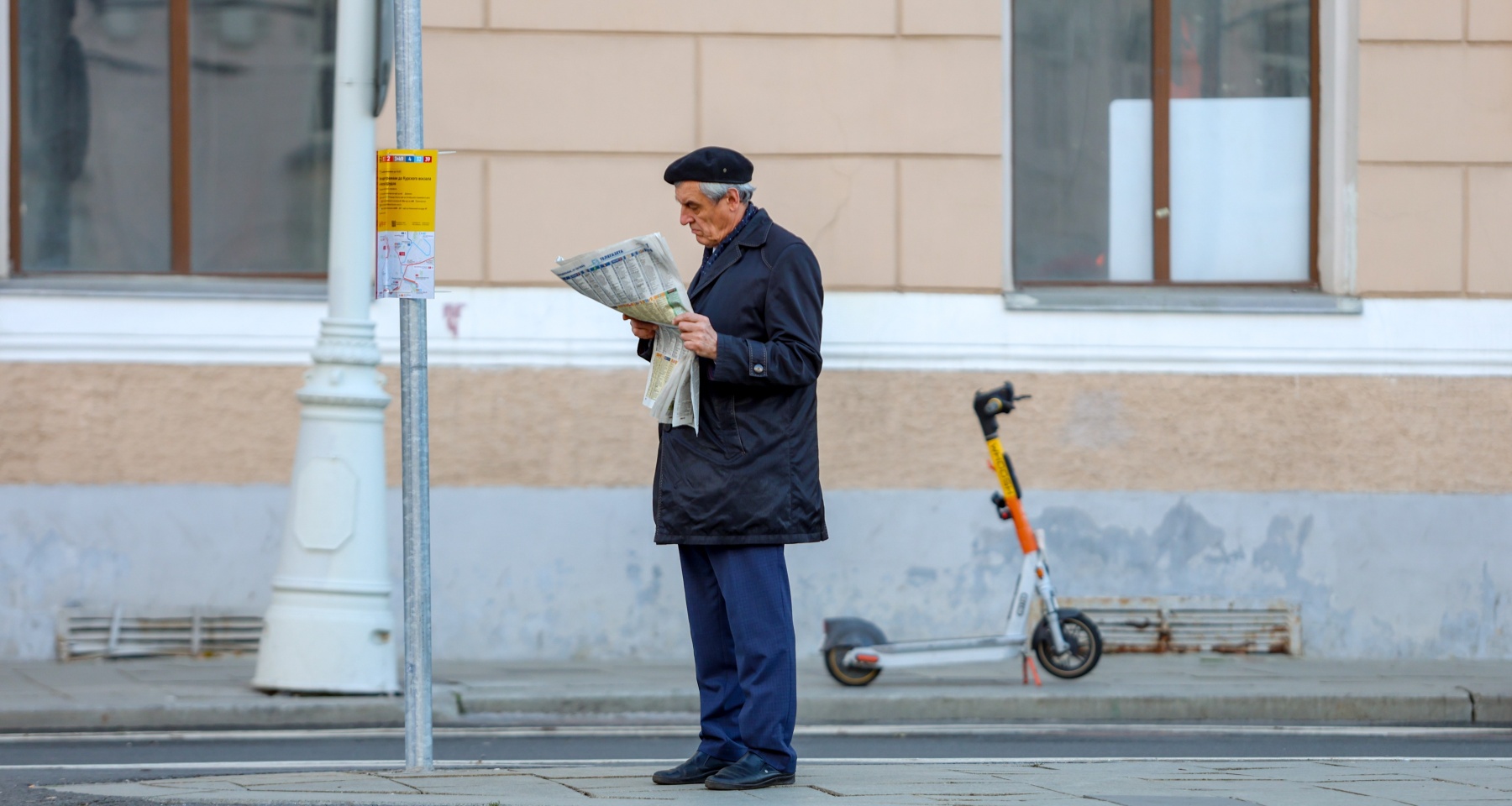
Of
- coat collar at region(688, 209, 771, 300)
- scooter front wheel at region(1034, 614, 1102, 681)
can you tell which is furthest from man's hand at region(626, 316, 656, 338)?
scooter front wheel at region(1034, 614, 1102, 681)

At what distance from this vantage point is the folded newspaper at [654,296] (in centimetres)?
457

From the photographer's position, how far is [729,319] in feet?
15.7

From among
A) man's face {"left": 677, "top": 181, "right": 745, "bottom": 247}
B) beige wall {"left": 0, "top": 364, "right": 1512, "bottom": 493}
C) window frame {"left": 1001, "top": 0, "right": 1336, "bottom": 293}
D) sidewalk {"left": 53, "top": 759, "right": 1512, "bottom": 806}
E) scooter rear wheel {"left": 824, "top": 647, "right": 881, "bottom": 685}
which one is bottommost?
scooter rear wheel {"left": 824, "top": 647, "right": 881, "bottom": 685}

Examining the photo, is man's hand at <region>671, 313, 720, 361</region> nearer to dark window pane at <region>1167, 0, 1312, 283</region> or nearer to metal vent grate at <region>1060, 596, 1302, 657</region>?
metal vent grate at <region>1060, 596, 1302, 657</region>

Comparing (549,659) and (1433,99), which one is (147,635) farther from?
(1433,99)

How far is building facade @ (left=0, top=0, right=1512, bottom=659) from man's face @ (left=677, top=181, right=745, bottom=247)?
14.8 feet

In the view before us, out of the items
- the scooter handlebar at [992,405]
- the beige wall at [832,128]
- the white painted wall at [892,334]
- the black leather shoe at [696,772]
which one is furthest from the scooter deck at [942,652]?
the black leather shoe at [696,772]

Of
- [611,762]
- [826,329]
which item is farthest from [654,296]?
[826,329]

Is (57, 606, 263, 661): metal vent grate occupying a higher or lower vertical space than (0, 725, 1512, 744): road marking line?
higher

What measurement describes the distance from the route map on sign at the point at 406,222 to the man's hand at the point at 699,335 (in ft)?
2.80

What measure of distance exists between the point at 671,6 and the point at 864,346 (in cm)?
207

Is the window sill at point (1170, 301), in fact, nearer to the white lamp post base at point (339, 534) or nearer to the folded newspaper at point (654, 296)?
the white lamp post base at point (339, 534)

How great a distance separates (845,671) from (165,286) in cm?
416

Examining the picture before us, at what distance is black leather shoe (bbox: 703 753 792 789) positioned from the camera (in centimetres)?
474
